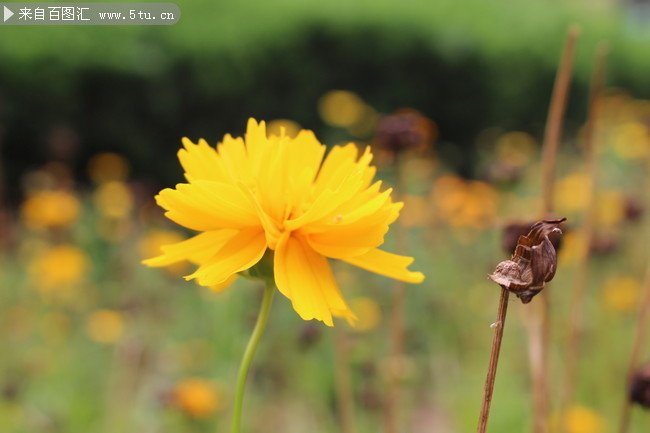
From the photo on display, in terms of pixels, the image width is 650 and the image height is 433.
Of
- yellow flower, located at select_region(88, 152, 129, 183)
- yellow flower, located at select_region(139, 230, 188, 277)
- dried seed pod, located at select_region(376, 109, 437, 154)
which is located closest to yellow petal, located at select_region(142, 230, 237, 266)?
dried seed pod, located at select_region(376, 109, 437, 154)

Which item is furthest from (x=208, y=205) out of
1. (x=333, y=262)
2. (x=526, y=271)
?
(x=333, y=262)

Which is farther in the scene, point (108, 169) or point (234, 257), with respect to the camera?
point (108, 169)


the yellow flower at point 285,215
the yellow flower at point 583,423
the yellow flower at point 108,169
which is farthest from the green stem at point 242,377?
the yellow flower at point 108,169

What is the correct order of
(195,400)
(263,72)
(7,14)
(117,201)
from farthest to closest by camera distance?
(263,72)
(7,14)
(117,201)
(195,400)

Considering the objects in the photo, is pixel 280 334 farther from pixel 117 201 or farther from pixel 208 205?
pixel 208 205

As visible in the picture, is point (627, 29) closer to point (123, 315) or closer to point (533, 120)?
point (533, 120)

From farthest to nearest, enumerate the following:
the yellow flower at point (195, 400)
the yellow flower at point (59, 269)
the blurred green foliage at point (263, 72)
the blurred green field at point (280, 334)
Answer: the blurred green foliage at point (263, 72) → the yellow flower at point (59, 269) → the blurred green field at point (280, 334) → the yellow flower at point (195, 400)

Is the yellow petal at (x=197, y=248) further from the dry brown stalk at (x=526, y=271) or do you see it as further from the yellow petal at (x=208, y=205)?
the dry brown stalk at (x=526, y=271)

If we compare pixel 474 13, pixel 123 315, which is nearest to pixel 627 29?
pixel 474 13
